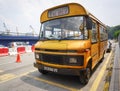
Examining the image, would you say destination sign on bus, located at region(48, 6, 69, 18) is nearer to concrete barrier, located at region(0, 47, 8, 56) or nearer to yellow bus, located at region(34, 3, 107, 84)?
yellow bus, located at region(34, 3, 107, 84)

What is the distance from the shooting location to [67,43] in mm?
5633

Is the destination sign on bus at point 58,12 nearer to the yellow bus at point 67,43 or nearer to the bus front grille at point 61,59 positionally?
the yellow bus at point 67,43

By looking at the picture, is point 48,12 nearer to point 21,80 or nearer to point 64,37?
point 64,37

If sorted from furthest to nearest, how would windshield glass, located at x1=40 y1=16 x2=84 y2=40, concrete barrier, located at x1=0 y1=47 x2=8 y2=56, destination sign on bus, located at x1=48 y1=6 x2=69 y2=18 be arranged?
concrete barrier, located at x1=0 y1=47 x2=8 y2=56 → destination sign on bus, located at x1=48 y1=6 x2=69 y2=18 → windshield glass, located at x1=40 y1=16 x2=84 y2=40

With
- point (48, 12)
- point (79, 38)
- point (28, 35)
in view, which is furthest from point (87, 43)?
point (28, 35)

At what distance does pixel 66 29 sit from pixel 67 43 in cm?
66

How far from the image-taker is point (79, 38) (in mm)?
5781

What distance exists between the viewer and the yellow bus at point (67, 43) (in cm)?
547

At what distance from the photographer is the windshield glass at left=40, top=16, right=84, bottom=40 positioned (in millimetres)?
5863

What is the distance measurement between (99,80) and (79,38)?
6.86ft

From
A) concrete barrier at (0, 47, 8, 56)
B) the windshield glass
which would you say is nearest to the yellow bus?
the windshield glass

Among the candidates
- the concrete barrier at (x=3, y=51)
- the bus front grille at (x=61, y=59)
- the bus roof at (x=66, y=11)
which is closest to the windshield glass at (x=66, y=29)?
the bus roof at (x=66, y=11)

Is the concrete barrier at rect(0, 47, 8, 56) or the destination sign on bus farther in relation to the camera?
the concrete barrier at rect(0, 47, 8, 56)

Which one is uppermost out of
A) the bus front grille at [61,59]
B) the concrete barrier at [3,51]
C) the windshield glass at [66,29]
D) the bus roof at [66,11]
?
the bus roof at [66,11]
